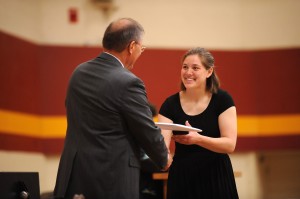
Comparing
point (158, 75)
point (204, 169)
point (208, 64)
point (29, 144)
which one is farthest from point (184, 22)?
point (204, 169)

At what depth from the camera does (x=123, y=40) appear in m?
2.36

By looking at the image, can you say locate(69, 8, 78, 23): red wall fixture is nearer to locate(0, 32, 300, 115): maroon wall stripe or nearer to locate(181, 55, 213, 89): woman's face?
locate(0, 32, 300, 115): maroon wall stripe

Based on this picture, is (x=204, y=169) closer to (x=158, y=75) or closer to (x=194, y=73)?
(x=194, y=73)

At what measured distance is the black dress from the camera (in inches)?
112

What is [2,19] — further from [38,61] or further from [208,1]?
[208,1]

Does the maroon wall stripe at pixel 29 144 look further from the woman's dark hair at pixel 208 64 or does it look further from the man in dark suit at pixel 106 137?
the man in dark suit at pixel 106 137

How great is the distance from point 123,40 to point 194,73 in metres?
0.75

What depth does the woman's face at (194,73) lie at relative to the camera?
2.98 m

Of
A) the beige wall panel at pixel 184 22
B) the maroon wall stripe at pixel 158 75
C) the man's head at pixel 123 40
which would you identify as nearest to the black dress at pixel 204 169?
the man's head at pixel 123 40

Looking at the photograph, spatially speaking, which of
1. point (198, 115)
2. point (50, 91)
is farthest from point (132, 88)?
point (50, 91)

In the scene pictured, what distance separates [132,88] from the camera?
87.9 inches

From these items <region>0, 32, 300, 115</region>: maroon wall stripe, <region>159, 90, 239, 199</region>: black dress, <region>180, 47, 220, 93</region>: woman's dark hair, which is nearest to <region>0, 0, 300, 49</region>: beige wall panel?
<region>0, 32, 300, 115</region>: maroon wall stripe

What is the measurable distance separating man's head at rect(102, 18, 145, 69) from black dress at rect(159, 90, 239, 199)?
732mm

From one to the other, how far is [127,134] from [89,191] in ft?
1.04
